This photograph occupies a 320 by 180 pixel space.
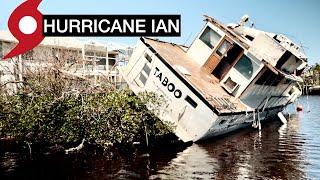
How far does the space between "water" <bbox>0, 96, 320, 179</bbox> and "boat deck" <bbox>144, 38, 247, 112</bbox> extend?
2.73m

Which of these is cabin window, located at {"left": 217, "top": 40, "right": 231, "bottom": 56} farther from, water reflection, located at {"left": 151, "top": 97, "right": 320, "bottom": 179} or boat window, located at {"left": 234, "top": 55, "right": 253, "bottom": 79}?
water reflection, located at {"left": 151, "top": 97, "right": 320, "bottom": 179}

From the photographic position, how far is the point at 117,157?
1947 centimetres

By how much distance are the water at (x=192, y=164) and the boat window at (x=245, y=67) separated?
560 cm

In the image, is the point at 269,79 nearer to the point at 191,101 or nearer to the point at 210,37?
the point at 210,37

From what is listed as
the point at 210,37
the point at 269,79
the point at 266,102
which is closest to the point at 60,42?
the point at 210,37

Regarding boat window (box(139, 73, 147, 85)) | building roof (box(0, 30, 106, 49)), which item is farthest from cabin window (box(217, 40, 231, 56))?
building roof (box(0, 30, 106, 49))

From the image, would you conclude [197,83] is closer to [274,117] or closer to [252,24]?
[252,24]

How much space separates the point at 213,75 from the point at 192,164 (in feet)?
40.0

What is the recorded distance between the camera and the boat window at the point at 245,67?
Result: 26922mm

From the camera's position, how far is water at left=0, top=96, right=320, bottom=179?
632 inches

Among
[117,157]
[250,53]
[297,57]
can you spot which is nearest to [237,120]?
[250,53]

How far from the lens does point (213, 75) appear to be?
28.9m

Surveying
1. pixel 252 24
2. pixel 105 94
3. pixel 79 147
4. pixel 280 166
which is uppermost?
pixel 252 24

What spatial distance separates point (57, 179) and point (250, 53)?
1694 cm
